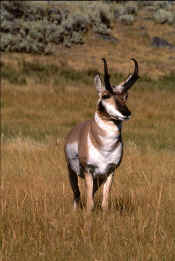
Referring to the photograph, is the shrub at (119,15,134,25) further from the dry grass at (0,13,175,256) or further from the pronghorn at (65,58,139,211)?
the pronghorn at (65,58,139,211)

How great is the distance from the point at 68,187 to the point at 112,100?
9.45ft

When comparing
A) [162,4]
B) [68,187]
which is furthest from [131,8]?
[68,187]

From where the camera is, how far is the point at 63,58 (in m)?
35.3

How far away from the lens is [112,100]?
4.46m

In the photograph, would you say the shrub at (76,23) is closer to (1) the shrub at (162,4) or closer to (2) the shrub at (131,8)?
(2) the shrub at (131,8)

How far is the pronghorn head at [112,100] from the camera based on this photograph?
4.35 metres

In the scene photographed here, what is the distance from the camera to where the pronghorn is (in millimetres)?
4469

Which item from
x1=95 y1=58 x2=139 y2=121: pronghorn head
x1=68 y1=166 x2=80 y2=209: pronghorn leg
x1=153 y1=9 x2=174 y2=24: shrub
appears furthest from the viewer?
x1=153 y1=9 x2=174 y2=24: shrub

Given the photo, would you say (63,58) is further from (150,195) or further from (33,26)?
(150,195)

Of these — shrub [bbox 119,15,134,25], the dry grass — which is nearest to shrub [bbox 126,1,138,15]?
shrub [bbox 119,15,134,25]

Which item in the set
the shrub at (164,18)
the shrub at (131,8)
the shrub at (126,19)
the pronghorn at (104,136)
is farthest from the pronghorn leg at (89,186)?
the shrub at (131,8)

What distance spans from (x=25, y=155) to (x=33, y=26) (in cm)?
2945

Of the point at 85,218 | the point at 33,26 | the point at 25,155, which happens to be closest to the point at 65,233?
the point at 85,218

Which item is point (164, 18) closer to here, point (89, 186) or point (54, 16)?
point (54, 16)
